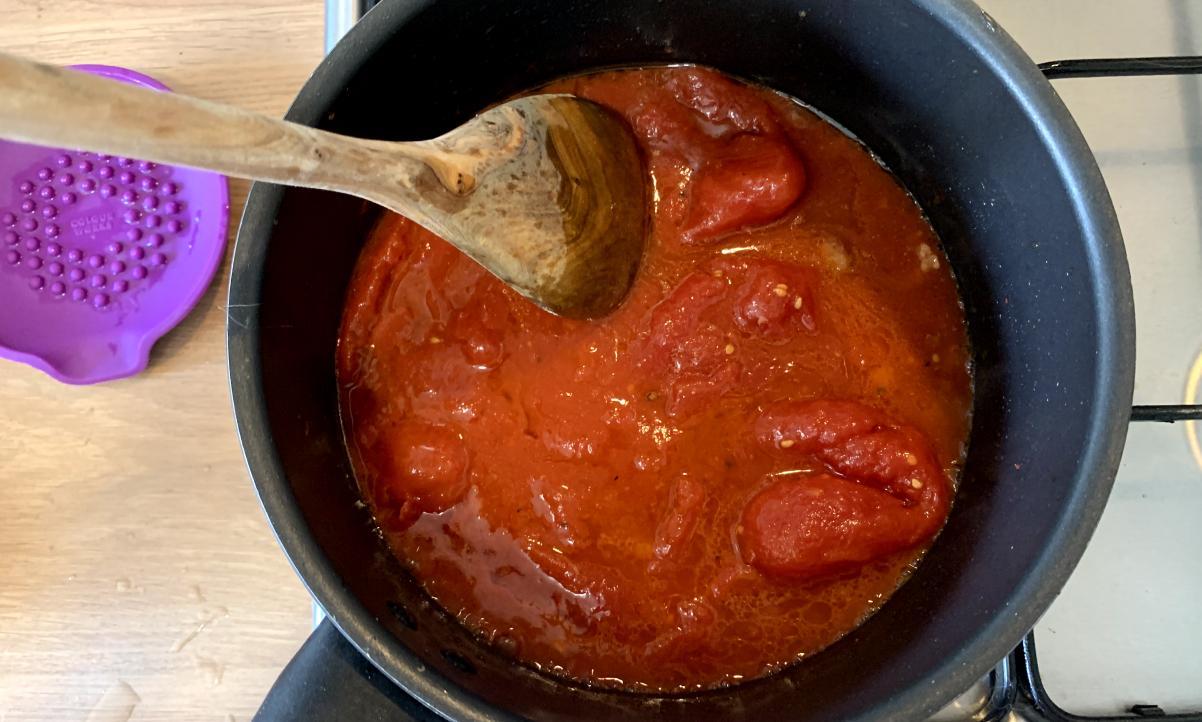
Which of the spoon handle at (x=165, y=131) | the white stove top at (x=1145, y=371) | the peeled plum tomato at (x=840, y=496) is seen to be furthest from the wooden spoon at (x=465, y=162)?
the white stove top at (x=1145, y=371)

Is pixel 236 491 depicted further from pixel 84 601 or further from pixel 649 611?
pixel 649 611

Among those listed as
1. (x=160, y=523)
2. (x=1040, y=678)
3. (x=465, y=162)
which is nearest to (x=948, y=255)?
(x=1040, y=678)

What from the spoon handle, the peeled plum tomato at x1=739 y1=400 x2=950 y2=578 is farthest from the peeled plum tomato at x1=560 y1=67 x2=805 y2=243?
the spoon handle

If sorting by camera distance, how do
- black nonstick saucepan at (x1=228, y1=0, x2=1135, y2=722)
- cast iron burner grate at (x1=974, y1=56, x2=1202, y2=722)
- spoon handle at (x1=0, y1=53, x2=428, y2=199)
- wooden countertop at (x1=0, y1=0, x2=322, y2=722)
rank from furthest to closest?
wooden countertop at (x1=0, y1=0, x2=322, y2=722), cast iron burner grate at (x1=974, y1=56, x2=1202, y2=722), black nonstick saucepan at (x1=228, y1=0, x2=1135, y2=722), spoon handle at (x1=0, y1=53, x2=428, y2=199)

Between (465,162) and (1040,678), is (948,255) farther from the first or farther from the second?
(465,162)

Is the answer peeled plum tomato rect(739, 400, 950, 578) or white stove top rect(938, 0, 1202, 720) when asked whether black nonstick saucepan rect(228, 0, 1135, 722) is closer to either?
peeled plum tomato rect(739, 400, 950, 578)

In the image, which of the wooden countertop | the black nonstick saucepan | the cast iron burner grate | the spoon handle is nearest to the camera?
the spoon handle
